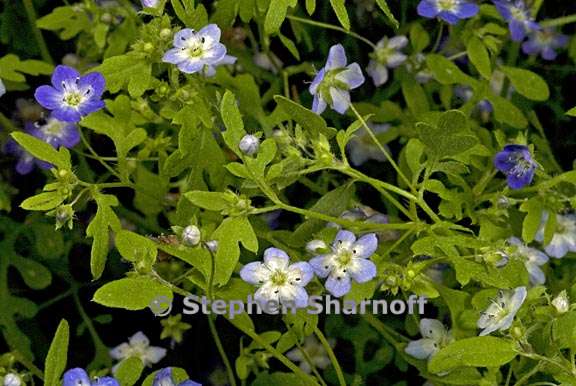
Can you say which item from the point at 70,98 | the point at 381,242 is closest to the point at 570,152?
the point at 381,242

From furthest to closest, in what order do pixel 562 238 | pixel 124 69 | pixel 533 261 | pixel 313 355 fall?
1. pixel 313 355
2. pixel 562 238
3. pixel 533 261
4. pixel 124 69

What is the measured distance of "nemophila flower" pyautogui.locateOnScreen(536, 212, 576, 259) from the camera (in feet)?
6.16

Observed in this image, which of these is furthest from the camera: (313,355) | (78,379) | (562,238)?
(313,355)

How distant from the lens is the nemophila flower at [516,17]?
6.57 feet

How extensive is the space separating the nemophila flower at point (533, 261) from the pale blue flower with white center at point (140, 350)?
27.5 inches

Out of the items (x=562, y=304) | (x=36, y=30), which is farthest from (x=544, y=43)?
(x=36, y=30)

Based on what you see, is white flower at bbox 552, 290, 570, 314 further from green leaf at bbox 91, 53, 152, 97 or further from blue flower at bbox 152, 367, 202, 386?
green leaf at bbox 91, 53, 152, 97

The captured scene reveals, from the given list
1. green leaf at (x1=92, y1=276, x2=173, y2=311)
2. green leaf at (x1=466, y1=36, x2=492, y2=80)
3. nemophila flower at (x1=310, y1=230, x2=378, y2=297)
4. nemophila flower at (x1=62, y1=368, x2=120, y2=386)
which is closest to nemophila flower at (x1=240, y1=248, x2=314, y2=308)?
nemophila flower at (x1=310, y1=230, x2=378, y2=297)

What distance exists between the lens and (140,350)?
1.99 m

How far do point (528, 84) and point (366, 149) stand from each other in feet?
1.23

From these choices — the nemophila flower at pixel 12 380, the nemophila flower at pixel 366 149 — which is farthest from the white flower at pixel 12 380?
the nemophila flower at pixel 366 149

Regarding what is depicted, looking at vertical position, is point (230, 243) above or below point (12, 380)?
above

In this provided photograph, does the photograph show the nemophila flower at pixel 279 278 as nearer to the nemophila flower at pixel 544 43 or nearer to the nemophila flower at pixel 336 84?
the nemophila flower at pixel 336 84

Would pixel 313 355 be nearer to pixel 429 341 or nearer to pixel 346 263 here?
pixel 429 341
